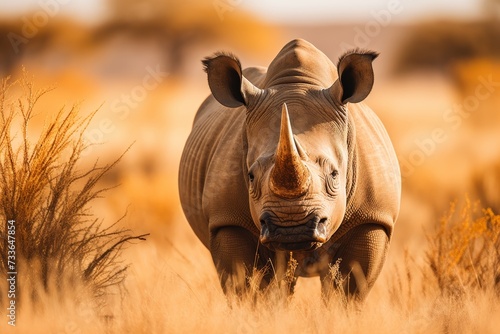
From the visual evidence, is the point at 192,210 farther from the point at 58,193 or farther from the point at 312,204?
the point at 312,204

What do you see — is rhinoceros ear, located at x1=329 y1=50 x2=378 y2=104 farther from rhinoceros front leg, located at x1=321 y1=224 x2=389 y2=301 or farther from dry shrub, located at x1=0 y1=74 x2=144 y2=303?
dry shrub, located at x1=0 y1=74 x2=144 y2=303

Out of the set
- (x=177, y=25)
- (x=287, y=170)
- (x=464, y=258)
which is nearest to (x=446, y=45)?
(x=177, y=25)

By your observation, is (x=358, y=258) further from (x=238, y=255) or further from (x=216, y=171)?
(x=216, y=171)

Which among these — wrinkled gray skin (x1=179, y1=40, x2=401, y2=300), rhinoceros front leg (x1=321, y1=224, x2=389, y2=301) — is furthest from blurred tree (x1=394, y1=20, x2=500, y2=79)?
rhinoceros front leg (x1=321, y1=224, x2=389, y2=301)

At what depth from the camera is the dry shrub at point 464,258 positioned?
734cm

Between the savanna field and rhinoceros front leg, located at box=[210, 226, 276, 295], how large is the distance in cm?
15

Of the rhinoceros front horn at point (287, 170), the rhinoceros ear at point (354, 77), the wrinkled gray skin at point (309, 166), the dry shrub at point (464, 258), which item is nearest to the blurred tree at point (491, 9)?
the dry shrub at point (464, 258)

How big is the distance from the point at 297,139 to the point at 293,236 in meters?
0.59

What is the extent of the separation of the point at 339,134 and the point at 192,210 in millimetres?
1721

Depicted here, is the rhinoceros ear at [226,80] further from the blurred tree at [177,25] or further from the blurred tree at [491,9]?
the blurred tree at [491,9]

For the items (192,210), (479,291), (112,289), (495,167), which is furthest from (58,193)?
(495,167)

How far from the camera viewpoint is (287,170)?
5582mm

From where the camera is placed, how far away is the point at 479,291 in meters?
6.93

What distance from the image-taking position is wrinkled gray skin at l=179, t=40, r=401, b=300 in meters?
5.91
